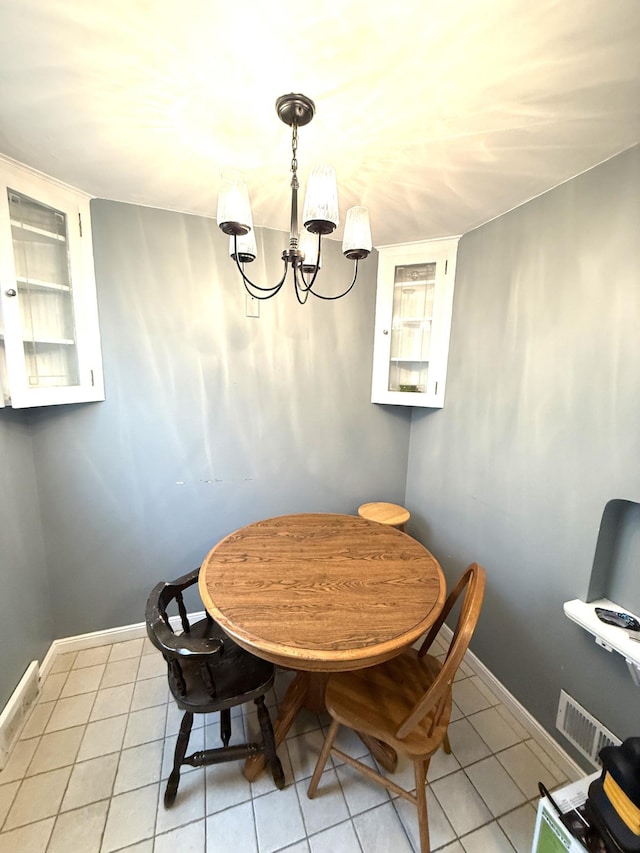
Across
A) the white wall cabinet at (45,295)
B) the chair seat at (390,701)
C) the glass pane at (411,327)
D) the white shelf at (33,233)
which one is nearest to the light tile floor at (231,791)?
the chair seat at (390,701)

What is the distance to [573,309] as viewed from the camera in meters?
1.30

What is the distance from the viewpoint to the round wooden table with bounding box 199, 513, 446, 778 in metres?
0.94

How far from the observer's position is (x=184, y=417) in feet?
6.12

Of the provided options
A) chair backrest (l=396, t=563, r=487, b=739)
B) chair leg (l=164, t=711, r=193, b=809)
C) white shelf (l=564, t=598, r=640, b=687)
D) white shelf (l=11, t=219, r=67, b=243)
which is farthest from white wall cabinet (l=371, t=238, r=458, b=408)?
chair leg (l=164, t=711, r=193, b=809)

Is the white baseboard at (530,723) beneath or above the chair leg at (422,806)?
beneath

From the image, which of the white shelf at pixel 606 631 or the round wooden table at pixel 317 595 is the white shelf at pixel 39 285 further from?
the white shelf at pixel 606 631

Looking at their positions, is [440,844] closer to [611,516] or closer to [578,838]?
[578,838]

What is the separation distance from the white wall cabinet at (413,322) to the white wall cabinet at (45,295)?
1.58 metres

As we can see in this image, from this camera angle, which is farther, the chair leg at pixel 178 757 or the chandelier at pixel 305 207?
the chair leg at pixel 178 757

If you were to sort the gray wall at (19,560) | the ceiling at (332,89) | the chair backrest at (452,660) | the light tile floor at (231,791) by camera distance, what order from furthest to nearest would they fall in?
the gray wall at (19,560), the light tile floor at (231,791), the chair backrest at (452,660), the ceiling at (332,89)

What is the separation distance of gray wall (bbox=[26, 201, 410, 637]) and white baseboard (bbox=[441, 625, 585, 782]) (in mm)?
1195

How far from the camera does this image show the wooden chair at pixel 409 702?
919 mm

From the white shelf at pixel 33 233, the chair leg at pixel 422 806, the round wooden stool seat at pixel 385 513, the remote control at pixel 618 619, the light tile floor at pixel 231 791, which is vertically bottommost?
the light tile floor at pixel 231 791

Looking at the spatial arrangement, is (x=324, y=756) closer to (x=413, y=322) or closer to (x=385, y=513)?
(x=385, y=513)
